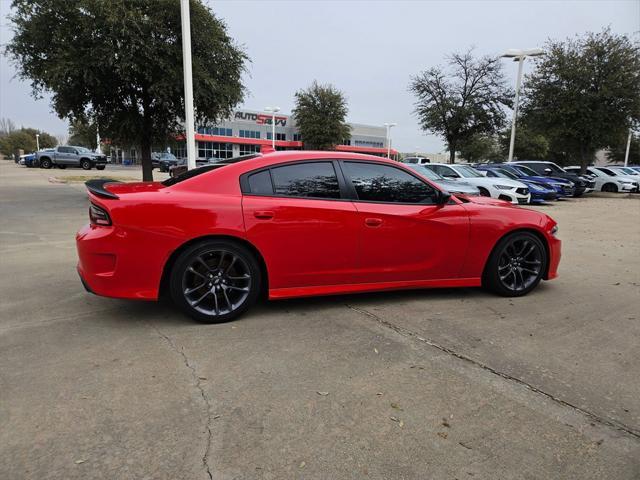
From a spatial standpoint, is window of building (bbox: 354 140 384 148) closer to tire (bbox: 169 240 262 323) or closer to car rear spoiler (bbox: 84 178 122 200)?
car rear spoiler (bbox: 84 178 122 200)

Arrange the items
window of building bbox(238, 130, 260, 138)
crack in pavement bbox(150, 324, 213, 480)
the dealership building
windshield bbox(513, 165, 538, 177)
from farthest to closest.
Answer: window of building bbox(238, 130, 260, 138)
the dealership building
windshield bbox(513, 165, 538, 177)
crack in pavement bbox(150, 324, 213, 480)

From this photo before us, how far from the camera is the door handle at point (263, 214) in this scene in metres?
4.00

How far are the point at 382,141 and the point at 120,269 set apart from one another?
85.2m

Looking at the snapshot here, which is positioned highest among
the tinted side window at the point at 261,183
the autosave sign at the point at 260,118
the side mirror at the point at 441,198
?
the autosave sign at the point at 260,118

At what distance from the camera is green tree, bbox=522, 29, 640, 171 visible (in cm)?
2352

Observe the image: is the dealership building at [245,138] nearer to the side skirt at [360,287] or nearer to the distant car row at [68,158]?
the distant car row at [68,158]

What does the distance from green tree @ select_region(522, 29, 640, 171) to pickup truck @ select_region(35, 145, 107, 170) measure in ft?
107

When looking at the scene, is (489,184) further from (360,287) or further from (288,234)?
(288,234)

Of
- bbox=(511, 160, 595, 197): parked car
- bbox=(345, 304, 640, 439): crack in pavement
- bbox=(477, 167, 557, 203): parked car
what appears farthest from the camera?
bbox=(511, 160, 595, 197): parked car

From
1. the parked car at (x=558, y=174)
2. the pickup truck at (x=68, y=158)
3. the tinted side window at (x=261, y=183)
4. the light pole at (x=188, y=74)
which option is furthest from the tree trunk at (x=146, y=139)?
the pickup truck at (x=68, y=158)

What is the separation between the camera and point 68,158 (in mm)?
37031

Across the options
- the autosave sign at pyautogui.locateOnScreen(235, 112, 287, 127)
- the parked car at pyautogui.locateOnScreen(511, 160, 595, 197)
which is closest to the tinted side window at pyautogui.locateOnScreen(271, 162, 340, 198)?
the parked car at pyautogui.locateOnScreen(511, 160, 595, 197)

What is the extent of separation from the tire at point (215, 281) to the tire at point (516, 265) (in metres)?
2.55

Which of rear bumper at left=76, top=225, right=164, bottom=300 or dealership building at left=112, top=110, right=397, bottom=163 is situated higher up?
dealership building at left=112, top=110, right=397, bottom=163
